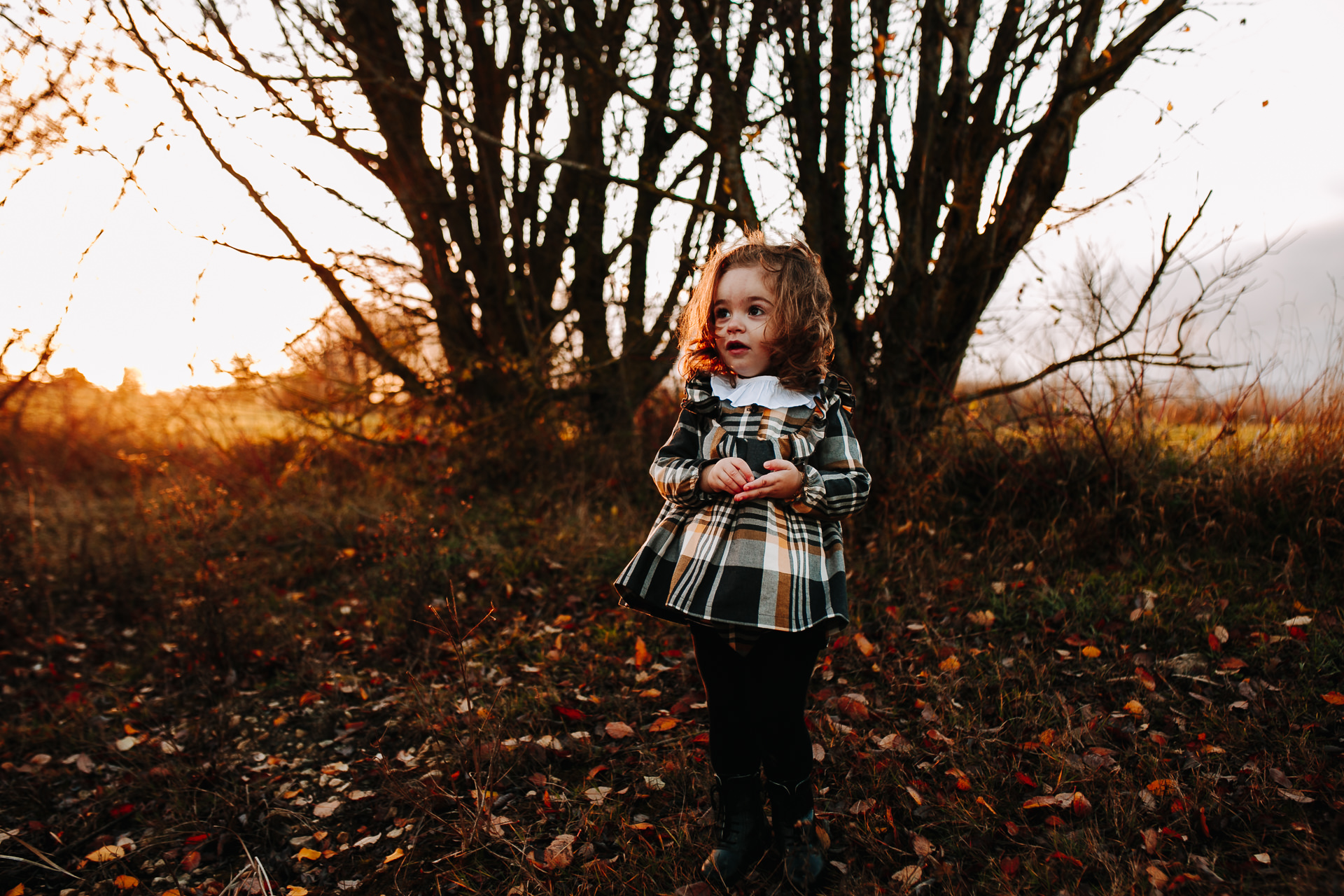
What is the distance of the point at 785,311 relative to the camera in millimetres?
1896

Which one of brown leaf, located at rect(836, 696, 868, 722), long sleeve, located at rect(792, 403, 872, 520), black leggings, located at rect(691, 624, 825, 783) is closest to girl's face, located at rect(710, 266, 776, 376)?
long sleeve, located at rect(792, 403, 872, 520)

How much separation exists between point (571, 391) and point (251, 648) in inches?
120

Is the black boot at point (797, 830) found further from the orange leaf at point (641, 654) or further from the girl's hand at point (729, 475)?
the orange leaf at point (641, 654)

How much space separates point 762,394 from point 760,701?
837 mm

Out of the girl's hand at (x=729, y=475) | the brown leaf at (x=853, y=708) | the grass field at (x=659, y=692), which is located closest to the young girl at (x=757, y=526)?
the girl's hand at (x=729, y=475)

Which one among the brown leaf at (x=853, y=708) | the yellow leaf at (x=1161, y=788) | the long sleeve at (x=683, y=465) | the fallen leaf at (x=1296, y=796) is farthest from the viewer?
the brown leaf at (x=853, y=708)

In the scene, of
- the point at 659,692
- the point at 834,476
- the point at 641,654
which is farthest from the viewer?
the point at 641,654

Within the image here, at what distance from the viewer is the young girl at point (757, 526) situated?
70.0 inches

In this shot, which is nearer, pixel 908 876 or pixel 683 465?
pixel 683 465

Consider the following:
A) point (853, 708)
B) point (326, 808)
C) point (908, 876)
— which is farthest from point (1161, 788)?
point (326, 808)

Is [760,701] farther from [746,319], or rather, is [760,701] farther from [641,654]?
[641,654]

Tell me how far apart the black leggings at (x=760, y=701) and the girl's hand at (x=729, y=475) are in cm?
40

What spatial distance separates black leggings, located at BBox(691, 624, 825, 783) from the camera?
6.24ft

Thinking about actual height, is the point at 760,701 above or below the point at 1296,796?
above
